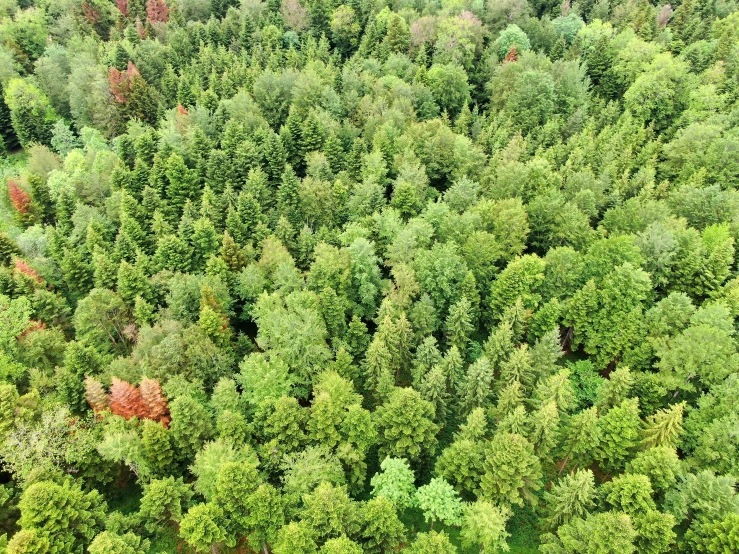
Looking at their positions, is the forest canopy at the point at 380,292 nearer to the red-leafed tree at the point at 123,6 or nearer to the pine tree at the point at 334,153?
the pine tree at the point at 334,153

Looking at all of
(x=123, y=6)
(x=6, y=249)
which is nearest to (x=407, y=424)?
(x=6, y=249)

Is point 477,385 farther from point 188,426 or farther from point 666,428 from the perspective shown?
point 188,426

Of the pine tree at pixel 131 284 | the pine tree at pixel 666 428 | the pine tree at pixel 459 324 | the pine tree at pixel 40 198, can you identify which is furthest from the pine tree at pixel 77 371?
the pine tree at pixel 666 428

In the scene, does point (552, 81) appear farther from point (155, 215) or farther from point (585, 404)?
point (155, 215)

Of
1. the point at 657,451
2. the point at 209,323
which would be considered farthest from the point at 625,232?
the point at 209,323

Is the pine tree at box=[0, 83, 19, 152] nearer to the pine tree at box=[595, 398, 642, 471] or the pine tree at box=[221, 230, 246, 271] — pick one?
the pine tree at box=[221, 230, 246, 271]

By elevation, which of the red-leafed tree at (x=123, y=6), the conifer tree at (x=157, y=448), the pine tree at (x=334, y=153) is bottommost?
the conifer tree at (x=157, y=448)
